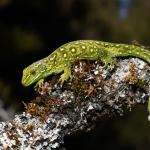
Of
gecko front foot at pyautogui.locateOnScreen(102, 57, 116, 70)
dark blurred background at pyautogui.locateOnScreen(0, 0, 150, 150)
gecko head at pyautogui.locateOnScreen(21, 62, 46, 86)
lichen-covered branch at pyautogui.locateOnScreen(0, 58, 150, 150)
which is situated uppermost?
dark blurred background at pyautogui.locateOnScreen(0, 0, 150, 150)

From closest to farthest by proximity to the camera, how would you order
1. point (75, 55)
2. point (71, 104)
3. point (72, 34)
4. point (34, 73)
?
point (71, 104)
point (75, 55)
point (34, 73)
point (72, 34)

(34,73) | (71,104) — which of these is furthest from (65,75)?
(34,73)

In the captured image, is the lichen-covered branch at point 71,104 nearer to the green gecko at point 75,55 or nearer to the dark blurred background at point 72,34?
the green gecko at point 75,55

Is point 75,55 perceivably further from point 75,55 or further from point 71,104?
point 71,104

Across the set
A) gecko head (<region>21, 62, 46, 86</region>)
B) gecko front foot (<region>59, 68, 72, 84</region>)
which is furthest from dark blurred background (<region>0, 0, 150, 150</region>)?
gecko front foot (<region>59, 68, 72, 84</region>)

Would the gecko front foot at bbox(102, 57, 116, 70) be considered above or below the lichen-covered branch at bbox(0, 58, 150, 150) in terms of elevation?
above

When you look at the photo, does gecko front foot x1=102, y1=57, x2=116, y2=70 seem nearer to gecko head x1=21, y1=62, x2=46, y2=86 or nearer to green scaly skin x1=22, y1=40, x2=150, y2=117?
green scaly skin x1=22, y1=40, x2=150, y2=117
